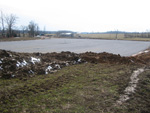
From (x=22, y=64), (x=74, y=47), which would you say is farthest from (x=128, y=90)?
(x=74, y=47)

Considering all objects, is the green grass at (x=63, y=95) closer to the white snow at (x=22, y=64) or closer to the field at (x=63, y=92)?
the field at (x=63, y=92)

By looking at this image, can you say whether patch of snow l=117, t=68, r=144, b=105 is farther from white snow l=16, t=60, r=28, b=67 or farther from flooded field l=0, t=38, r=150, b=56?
flooded field l=0, t=38, r=150, b=56

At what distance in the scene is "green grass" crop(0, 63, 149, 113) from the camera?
12.3 feet

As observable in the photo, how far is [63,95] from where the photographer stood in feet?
15.0

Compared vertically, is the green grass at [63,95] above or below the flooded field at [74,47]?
below

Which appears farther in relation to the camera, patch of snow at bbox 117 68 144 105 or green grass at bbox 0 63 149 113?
patch of snow at bbox 117 68 144 105

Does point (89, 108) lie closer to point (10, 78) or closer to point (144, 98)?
point (144, 98)

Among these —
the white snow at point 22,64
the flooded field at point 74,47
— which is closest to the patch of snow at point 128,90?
the white snow at point 22,64

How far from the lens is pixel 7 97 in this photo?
419cm

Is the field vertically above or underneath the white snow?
underneath

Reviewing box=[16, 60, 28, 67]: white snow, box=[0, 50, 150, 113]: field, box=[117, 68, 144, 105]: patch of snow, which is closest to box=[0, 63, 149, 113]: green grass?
box=[0, 50, 150, 113]: field

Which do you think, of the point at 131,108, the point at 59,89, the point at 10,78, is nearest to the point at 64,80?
the point at 59,89

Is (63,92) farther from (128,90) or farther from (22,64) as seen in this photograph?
(22,64)

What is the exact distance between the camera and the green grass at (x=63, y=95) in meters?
3.75
